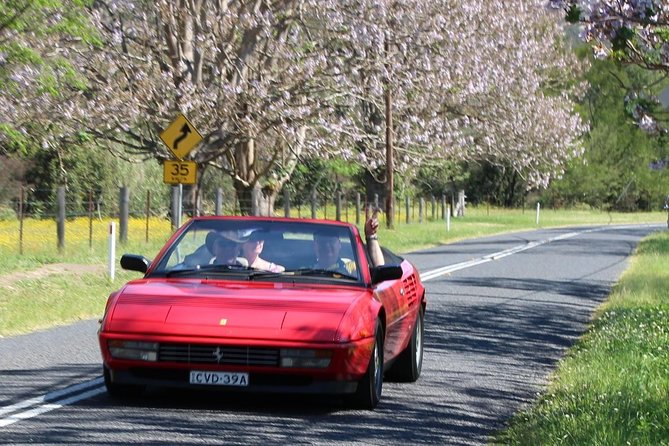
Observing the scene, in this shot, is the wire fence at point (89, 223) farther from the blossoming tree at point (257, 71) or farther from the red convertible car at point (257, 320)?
the red convertible car at point (257, 320)

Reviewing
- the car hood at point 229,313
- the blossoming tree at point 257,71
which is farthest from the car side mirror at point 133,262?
the blossoming tree at point 257,71

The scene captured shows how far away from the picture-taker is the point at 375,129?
144 feet

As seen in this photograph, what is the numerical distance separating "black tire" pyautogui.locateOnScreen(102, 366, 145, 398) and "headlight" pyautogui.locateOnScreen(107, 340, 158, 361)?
30 centimetres

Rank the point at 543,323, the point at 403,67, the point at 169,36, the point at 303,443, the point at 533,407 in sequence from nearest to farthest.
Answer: the point at 303,443 → the point at 533,407 → the point at 543,323 → the point at 169,36 → the point at 403,67

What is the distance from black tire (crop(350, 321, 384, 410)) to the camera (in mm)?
9188

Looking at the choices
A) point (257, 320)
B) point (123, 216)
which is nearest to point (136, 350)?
point (257, 320)

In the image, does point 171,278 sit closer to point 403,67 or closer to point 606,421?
point 606,421

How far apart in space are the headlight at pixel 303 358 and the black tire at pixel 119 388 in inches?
43.2

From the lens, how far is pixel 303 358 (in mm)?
8820

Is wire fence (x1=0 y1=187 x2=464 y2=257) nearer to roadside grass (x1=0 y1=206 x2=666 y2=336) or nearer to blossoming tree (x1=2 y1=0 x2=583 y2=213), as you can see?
roadside grass (x1=0 y1=206 x2=666 y2=336)

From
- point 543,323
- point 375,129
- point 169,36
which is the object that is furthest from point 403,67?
point 543,323

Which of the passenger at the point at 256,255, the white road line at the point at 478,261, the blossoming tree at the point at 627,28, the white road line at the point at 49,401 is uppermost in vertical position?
the blossoming tree at the point at 627,28

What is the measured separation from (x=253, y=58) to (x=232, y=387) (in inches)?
1027

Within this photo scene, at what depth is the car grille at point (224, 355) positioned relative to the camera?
880 cm
